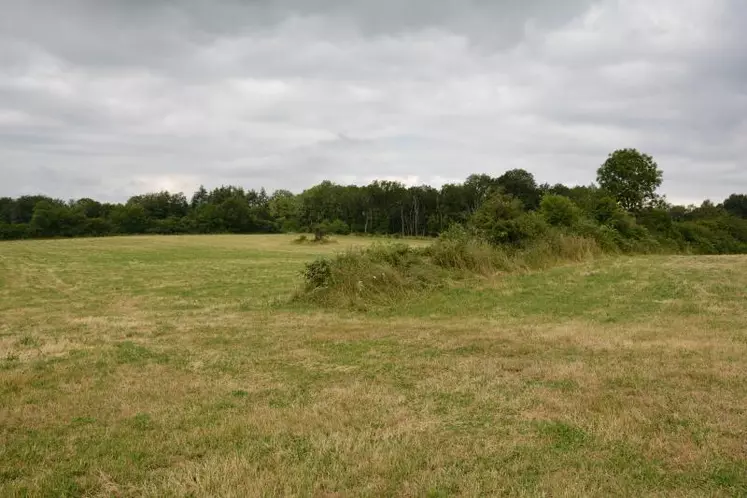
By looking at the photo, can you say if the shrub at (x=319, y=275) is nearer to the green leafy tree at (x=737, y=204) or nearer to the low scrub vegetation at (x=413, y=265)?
the low scrub vegetation at (x=413, y=265)

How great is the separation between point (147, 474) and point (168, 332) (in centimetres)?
690

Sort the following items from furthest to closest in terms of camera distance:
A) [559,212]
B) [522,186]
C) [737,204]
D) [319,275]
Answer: [737,204] < [522,186] < [559,212] < [319,275]

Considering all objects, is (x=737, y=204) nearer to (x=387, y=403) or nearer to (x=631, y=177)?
(x=631, y=177)

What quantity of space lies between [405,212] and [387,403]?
304 ft

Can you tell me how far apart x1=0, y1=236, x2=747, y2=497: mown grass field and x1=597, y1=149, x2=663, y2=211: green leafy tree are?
42.9 metres

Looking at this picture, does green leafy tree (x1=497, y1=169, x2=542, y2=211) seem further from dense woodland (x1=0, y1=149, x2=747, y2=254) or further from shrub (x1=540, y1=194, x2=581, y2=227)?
shrub (x1=540, y1=194, x2=581, y2=227)

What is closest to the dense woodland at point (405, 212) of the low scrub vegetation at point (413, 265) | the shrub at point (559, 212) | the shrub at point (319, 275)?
the shrub at point (559, 212)

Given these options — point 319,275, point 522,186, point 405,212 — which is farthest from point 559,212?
point 405,212

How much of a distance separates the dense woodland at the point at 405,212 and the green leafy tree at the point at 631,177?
9cm

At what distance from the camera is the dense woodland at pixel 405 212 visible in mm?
47344

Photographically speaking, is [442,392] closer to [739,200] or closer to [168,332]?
[168,332]

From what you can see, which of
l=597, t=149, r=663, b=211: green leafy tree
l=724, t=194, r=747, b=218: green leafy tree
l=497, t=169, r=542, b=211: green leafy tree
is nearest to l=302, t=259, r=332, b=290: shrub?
l=597, t=149, r=663, b=211: green leafy tree

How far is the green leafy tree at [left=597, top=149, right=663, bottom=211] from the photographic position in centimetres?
5088

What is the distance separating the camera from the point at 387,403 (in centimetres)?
583
